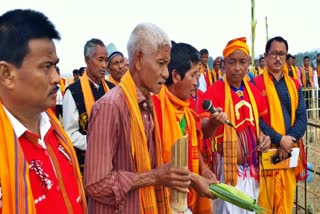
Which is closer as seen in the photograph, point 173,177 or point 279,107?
point 173,177

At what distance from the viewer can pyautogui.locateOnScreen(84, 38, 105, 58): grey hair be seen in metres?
4.29

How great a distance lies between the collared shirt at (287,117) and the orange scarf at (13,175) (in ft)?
9.60

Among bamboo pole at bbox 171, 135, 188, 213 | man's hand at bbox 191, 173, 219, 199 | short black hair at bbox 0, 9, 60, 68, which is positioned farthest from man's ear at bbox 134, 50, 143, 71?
man's hand at bbox 191, 173, 219, 199

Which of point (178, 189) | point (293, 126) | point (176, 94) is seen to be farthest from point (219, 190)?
point (293, 126)

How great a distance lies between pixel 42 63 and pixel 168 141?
1.24 meters

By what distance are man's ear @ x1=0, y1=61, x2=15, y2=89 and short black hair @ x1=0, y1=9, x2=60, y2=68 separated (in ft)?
0.08

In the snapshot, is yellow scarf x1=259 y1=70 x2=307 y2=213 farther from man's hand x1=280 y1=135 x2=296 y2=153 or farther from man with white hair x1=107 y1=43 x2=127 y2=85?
man with white hair x1=107 y1=43 x2=127 y2=85

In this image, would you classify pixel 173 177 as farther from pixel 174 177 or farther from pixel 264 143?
pixel 264 143

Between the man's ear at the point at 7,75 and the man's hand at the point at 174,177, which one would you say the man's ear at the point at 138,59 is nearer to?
the man's hand at the point at 174,177

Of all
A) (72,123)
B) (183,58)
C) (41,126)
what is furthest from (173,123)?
(72,123)

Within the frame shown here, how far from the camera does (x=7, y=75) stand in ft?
4.72

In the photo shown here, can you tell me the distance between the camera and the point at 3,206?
132 cm

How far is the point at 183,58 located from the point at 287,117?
5.78ft

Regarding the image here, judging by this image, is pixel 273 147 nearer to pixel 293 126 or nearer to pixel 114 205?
pixel 293 126
